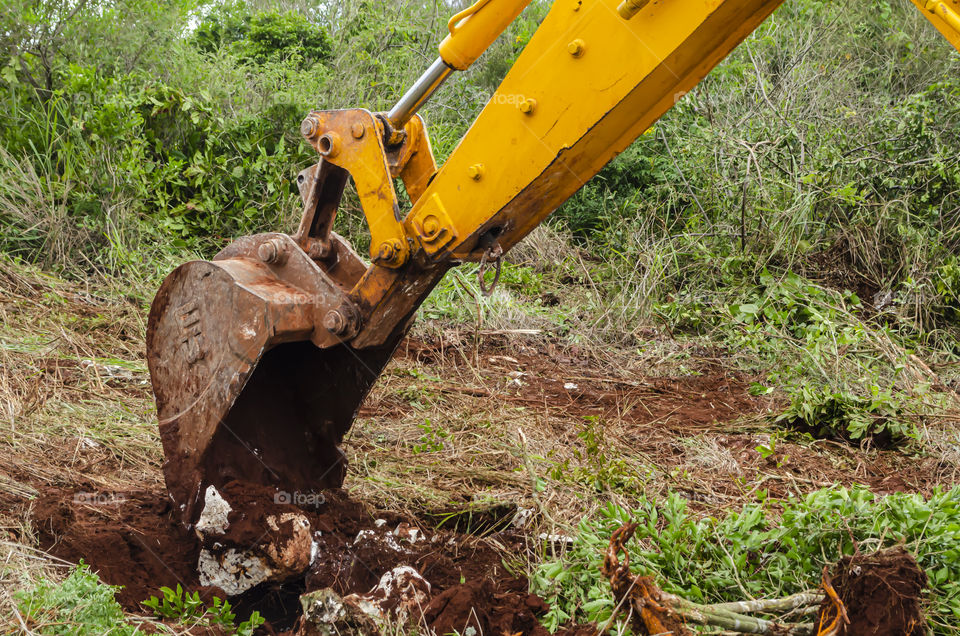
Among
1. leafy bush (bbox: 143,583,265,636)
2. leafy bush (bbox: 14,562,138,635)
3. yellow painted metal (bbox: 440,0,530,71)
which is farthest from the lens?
leafy bush (bbox: 143,583,265,636)

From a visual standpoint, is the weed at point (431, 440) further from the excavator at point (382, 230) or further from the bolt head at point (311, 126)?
the bolt head at point (311, 126)

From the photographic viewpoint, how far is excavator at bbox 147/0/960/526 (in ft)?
7.07

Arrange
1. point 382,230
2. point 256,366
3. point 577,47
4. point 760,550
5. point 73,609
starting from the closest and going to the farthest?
1. point 577,47
2. point 73,609
3. point 760,550
4. point 382,230
5. point 256,366

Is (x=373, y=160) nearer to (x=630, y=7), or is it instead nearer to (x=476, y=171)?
(x=476, y=171)

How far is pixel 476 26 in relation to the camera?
245 cm

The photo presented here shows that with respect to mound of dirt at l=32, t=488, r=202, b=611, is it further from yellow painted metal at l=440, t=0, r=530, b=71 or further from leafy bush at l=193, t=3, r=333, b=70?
leafy bush at l=193, t=3, r=333, b=70

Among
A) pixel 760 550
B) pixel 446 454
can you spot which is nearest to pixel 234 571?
pixel 446 454

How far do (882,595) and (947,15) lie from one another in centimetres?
142

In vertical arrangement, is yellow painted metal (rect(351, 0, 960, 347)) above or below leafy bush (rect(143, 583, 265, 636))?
above

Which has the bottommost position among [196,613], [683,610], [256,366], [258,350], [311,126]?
[196,613]

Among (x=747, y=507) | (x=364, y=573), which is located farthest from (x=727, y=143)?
(x=364, y=573)

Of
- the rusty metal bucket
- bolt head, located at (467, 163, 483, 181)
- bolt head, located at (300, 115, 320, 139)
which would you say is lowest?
the rusty metal bucket

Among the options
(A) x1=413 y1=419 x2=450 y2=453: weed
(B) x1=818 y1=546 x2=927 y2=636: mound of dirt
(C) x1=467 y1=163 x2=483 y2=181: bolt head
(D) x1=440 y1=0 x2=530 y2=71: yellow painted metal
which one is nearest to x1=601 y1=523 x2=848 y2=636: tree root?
(B) x1=818 y1=546 x2=927 y2=636: mound of dirt

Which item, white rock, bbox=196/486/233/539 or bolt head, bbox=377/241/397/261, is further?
white rock, bbox=196/486/233/539
